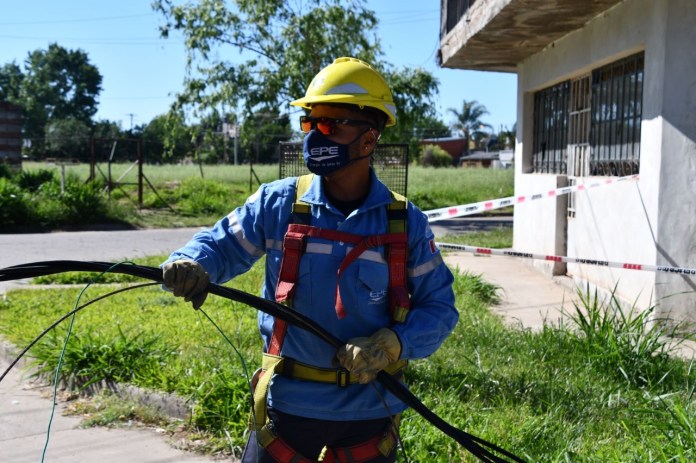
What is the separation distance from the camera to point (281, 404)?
2.65 meters

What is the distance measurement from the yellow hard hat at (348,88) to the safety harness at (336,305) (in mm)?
340

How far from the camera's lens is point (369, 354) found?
7.91ft

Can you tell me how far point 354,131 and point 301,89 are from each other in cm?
1613

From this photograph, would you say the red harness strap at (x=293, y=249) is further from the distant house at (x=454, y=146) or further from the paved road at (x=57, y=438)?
the distant house at (x=454, y=146)

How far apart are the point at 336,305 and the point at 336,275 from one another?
3.9 inches

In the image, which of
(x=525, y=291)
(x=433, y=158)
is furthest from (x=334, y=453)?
(x=433, y=158)

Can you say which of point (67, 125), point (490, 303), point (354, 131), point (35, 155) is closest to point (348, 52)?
point (490, 303)

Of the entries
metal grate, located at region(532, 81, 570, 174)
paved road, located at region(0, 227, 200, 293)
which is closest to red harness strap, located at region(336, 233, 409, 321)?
metal grate, located at region(532, 81, 570, 174)

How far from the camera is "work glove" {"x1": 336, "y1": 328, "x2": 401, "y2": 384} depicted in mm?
2395

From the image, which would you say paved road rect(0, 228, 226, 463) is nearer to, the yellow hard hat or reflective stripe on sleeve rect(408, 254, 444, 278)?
reflective stripe on sleeve rect(408, 254, 444, 278)

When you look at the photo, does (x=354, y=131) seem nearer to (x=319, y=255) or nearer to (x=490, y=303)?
(x=319, y=255)

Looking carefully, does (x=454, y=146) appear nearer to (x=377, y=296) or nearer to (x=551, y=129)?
(x=551, y=129)

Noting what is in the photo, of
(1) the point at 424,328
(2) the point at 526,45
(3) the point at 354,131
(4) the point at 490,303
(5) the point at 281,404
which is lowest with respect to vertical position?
(4) the point at 490,303

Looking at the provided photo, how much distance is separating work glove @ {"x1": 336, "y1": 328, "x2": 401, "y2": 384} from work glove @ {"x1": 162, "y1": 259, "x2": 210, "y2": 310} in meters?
0.46
